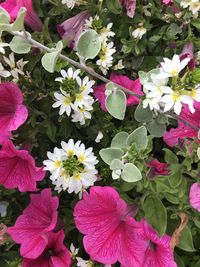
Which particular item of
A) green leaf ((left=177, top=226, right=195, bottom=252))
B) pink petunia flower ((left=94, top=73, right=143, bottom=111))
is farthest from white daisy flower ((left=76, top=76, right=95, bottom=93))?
green leaf ((left=177, top=226, right=195, bottom=252))

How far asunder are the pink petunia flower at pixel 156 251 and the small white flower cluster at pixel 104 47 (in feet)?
1.06

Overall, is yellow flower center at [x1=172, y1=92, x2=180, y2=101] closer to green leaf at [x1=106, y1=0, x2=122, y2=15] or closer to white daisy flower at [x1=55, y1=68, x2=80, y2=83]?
white daisy flower at [x1=55, y1=68, x2=80, y2=83]

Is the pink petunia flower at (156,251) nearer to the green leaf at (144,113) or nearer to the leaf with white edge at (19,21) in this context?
the green leaf at (144,113)

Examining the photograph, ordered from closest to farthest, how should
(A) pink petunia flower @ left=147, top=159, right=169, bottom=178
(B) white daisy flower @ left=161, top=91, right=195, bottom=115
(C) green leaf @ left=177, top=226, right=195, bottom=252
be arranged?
(B) white daisy flower @ left=161, top=91, right=195, bottom=115 < (A) pink petunia flower @ left=147, top=159, right=169, bottom=178 < (C) green leaf @ left=177, top=226, right=195, bottom=252

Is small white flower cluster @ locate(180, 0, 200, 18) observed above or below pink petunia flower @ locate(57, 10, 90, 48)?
above

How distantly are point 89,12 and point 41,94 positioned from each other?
21 cm

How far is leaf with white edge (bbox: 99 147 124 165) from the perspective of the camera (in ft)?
2.86

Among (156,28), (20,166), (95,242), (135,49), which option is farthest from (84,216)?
(156,28)

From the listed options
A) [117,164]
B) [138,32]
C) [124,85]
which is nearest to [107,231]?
[117,164]

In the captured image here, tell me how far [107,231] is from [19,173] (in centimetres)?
21

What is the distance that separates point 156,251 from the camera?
1.01 metres

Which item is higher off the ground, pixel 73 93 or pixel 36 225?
pixel 73 93

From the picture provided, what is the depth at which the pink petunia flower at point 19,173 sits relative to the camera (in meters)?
1.01

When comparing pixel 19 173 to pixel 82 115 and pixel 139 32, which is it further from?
pixel 139 32
